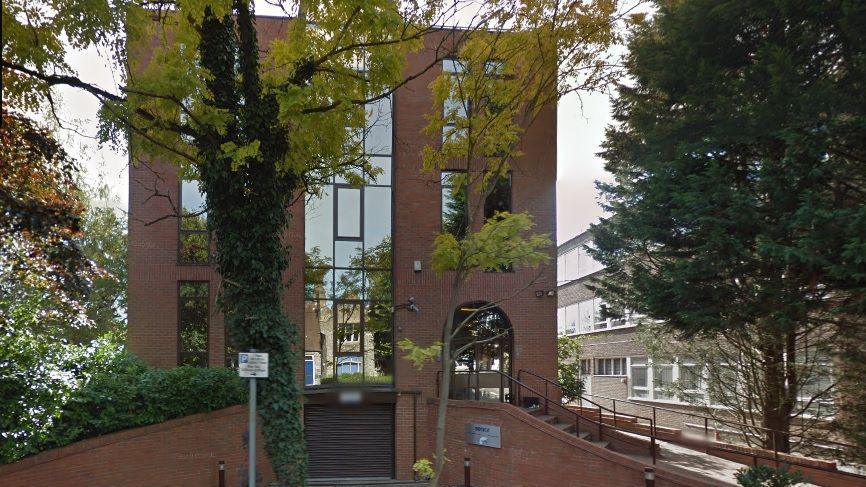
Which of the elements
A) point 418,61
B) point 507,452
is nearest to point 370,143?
point 418,61

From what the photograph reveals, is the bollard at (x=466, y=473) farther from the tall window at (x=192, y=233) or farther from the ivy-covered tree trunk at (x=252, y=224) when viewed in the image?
the tall window at (x=192, y=233)

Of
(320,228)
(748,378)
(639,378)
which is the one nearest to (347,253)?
(320,228)

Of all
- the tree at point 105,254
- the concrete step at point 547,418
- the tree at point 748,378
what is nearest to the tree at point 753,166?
the tree at point 748,378

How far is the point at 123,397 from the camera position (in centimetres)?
1241

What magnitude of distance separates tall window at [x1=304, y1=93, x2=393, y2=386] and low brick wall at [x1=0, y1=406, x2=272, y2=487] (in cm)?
267

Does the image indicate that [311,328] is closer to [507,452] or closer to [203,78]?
[507,452]

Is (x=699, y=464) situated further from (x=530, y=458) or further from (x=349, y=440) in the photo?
(x=349, y=440)

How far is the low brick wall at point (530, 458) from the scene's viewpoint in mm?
12492

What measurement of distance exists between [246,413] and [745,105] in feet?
39.0

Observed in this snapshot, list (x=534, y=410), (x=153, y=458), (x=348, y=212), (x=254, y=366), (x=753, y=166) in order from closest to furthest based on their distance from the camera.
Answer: (x=254, y=366)
(x=753, y=166)
(x=153, y=458)
(x=534, y=410)
(x=348, y=212)

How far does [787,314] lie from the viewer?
36.1ft

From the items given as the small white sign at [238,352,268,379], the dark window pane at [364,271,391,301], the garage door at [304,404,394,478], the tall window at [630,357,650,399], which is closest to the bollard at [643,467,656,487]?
the garage door at [304,404,394,478]

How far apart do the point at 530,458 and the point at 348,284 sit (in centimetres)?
619

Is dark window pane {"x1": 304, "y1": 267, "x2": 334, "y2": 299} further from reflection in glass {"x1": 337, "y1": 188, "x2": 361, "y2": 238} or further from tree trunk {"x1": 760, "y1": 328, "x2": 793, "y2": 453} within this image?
tree trunk {"x1": 760, "y1": 328, "x2": 793, "y2": 453}
